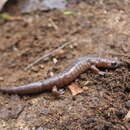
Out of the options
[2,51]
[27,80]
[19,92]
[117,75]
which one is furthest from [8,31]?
[117,75]

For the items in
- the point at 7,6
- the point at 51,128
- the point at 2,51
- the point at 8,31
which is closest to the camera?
the point at 51,128

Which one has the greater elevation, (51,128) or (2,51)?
(51,128)

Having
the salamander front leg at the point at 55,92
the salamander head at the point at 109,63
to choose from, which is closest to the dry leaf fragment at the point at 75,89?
the salamander front leg at the point at 55,92

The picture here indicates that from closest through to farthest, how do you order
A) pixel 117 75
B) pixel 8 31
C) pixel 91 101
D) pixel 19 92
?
pixel 91 101 < pixel 117 75 < pixel 19 92 < pixel 8 31

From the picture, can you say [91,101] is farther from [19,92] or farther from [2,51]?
[2,51]

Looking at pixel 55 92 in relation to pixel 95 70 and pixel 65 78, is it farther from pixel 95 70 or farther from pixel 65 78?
pixel 95 70
